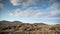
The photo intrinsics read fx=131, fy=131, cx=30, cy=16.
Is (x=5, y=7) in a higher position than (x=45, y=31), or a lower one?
higher

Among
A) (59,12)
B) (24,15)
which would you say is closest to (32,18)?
(24,15)

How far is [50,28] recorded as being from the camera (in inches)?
143

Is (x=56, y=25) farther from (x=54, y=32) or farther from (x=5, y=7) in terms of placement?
(x=5, y=7)

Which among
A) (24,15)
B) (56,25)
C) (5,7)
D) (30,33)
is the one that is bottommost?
(30,33)

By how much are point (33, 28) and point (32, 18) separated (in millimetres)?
293

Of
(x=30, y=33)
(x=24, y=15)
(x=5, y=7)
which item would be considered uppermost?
(x=5, y=7)

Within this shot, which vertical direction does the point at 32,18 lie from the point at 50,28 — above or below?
above

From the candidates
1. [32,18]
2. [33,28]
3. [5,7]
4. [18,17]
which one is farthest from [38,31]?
[5,7]

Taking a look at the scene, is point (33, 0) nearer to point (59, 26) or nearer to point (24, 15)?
point (24, 15)

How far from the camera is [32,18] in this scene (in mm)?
3768

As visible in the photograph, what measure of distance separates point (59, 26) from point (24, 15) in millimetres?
1039

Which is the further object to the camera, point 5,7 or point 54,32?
point 5,7

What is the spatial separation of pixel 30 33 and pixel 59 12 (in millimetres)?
1006

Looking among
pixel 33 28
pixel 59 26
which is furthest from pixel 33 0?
pixel 59 26
